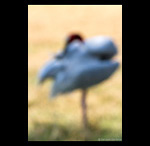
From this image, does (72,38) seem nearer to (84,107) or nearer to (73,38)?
(73,38)

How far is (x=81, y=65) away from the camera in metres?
0.90

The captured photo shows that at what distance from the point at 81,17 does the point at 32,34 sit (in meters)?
0.20

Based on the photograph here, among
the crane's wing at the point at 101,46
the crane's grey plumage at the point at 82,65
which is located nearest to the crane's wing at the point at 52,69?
the crane's grey plumage at the point at 82,65

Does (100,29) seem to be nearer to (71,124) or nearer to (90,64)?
(90,64)

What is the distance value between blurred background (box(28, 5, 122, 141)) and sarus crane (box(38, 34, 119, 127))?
43 millimetres

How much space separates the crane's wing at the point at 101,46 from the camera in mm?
912

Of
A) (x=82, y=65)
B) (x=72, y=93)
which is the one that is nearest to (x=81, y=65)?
(x=82, y=65)

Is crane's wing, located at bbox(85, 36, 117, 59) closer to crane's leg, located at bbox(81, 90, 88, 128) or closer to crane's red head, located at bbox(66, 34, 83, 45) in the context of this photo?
crane's red head, located at bbox(66, 34, 83, 45)

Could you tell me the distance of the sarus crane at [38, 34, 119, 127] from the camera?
896 millimetres

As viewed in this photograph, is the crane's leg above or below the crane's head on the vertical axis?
below

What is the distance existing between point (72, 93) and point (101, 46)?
0.59 feet

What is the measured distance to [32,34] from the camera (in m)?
1.10

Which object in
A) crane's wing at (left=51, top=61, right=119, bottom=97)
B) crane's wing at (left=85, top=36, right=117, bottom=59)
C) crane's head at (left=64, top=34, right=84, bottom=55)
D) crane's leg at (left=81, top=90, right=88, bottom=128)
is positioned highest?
crane's head at (left=64, top=34, right=84, bottom=55)

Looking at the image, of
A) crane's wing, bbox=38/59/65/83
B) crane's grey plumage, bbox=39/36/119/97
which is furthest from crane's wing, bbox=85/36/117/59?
crane's wing, bbox=38/59/65/83
